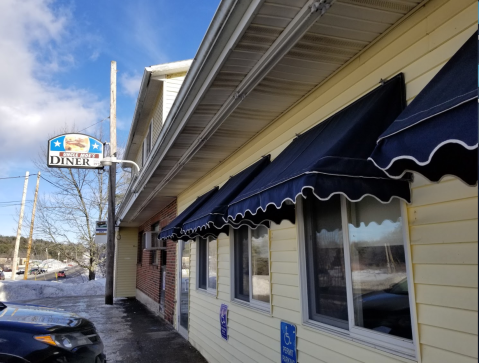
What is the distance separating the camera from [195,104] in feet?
14.3

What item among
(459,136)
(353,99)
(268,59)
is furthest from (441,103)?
(268,59)

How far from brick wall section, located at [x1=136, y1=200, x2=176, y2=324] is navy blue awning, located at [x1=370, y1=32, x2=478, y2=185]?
806 cm

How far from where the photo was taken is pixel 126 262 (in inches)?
682

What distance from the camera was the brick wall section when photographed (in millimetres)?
9578

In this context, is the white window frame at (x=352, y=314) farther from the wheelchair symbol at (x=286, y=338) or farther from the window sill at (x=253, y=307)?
the window sill at (x=253, y=307)

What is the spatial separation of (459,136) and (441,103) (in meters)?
0.32

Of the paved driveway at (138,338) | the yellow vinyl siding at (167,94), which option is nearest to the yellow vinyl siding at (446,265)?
the paved driveway at (138,338)

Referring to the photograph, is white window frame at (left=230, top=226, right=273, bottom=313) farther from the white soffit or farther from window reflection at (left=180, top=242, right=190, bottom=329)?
window reflection at (left=180, top=242, right=190, bottom=329)

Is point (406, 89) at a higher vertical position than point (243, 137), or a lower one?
lower

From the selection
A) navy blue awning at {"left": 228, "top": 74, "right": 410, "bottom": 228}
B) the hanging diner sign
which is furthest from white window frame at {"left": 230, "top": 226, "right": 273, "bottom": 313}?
the hanging diner sign

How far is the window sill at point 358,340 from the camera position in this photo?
2451mm

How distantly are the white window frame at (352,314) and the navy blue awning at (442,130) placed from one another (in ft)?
2.29

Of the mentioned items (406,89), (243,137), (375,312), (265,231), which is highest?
(243,137)

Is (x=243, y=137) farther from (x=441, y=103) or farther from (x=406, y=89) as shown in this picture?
(x=441, y=103)
